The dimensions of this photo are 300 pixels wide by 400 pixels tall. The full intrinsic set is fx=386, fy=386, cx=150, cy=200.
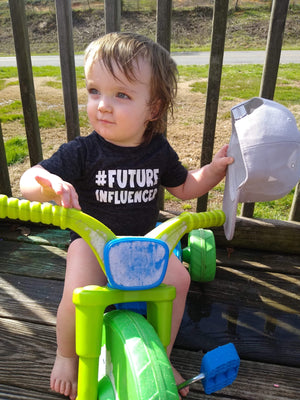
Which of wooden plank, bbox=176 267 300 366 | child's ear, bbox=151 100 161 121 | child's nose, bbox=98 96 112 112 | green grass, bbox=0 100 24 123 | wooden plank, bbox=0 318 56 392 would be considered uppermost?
child's nose, bbox=98 96 112 112

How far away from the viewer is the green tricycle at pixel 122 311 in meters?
0.90

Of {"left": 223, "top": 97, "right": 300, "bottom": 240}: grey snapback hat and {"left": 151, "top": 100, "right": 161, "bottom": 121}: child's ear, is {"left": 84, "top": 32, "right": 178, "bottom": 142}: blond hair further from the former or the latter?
{"left": 223, "top": 97, "right": 300, "bottom": 240}: grey snapback hat

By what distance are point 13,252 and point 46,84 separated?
19.9ft

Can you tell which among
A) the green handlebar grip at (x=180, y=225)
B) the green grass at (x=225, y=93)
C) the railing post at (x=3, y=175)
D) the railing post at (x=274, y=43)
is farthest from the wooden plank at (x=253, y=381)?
the green grass at (x=225, y=93)

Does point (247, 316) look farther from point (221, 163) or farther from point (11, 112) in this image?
point (11, 112)

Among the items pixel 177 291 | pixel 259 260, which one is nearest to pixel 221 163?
pixel 177 291

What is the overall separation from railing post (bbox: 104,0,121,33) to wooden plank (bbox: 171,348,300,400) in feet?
4.44

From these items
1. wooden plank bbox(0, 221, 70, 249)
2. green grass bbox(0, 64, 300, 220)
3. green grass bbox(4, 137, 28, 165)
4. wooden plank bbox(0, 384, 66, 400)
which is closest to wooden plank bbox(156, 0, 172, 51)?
wooden plank bbox(0, 221, 70, 249)

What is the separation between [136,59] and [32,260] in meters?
1.09

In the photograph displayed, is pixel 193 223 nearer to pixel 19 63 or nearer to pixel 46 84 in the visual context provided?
pixel 19 63

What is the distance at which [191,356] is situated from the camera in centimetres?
134

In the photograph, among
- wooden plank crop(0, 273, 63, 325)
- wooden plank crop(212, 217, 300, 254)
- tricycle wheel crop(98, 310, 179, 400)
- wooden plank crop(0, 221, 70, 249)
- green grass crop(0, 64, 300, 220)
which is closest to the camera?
tricycle wheel crop(98, 310, 179, 400)

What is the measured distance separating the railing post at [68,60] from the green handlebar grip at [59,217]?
1.05 m

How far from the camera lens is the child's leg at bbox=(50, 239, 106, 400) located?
116 centimetres
